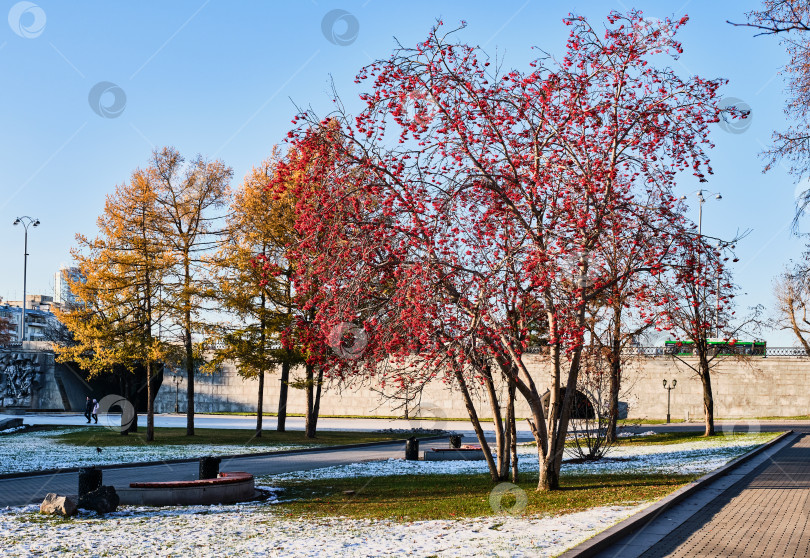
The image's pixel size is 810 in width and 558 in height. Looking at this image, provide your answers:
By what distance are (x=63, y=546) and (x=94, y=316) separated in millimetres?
21621

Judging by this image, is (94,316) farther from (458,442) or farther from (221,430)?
(458,442)

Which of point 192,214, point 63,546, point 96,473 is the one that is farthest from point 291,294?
point 63,546

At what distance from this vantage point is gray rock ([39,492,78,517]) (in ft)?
37.6

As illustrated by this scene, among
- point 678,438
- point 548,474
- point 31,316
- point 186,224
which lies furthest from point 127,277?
point 31,316

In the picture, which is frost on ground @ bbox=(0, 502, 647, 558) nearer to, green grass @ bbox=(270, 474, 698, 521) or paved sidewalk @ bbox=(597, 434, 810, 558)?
paved sidewalk @ bbox=(597, 434, 810, 558)

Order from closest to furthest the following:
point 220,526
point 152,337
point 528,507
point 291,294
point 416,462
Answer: point 220,526, point 528,507, point 416,462, point 152,337, point 291,294

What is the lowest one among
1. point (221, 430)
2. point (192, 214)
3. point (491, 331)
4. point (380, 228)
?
point (221, 430)

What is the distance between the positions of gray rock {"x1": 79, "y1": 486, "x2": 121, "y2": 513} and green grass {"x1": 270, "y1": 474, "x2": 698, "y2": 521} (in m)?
2.65

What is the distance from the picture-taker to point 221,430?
36.6 m

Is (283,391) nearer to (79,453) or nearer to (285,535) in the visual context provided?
(79,453)

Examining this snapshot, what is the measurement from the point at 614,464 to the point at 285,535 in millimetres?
12391

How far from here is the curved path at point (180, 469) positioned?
14828 millimetres

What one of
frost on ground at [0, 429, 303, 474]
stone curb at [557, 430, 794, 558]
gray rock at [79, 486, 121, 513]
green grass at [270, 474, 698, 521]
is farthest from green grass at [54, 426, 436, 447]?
stone curb at [557, 430, 794, 558]

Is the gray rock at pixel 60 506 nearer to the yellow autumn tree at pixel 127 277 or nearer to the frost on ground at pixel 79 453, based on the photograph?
the frost on ground at pixel 79 453
